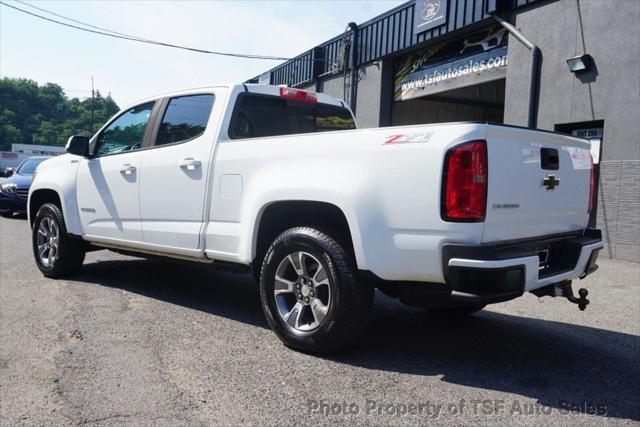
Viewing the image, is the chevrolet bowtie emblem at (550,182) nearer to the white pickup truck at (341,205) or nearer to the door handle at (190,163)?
the white pickup truck at (341,205)

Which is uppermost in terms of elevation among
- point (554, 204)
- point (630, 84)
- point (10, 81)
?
point (10, 81)

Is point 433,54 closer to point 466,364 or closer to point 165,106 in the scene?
point 165,106

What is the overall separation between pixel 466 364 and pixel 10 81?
127 m

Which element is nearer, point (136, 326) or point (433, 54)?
point (136, 326)

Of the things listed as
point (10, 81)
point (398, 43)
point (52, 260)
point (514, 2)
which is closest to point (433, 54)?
point (398, 43)

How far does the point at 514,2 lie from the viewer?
420 inches

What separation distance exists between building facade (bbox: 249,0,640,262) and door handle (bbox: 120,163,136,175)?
7761 mm

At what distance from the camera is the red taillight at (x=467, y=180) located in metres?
2.90

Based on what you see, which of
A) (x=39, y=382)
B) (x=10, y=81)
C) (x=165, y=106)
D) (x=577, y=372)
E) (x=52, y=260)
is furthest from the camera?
(x=10, y=81)

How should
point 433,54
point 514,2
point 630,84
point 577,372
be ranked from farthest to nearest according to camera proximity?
point 433,54 → point 514,2 → point 630,84 → point 577,372

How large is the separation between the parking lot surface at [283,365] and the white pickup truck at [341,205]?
0.38 meters

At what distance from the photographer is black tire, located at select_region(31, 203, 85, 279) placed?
5.81 m

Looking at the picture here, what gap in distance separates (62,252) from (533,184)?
4.88 meters

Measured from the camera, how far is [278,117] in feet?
16.0
